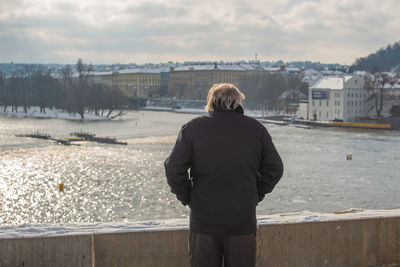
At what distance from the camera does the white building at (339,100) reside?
162 ft

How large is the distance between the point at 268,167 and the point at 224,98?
36 centimetres

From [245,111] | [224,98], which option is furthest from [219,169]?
[245,111]

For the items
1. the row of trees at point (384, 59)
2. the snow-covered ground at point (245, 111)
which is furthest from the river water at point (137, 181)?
the row of trees at point (384, 59)

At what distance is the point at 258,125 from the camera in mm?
2480

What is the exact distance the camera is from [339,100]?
49.5 metres

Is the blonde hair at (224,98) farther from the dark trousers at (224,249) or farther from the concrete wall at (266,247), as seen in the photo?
the concrete wall at (266,247)

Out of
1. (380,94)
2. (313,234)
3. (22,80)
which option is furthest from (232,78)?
(313,234)

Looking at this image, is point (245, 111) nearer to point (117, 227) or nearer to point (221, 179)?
point (117, 227)

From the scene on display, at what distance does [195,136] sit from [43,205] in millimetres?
12557

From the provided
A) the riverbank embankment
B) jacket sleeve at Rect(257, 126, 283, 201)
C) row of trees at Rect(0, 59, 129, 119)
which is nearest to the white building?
row of trees at Rect(0, 59, 129, 119)

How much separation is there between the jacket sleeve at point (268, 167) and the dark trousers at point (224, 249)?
225mm

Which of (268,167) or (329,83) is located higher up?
(329,83)

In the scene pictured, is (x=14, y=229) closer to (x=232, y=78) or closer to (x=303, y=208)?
(x=303, y=208)

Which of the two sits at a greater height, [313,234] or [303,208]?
[313,234]
